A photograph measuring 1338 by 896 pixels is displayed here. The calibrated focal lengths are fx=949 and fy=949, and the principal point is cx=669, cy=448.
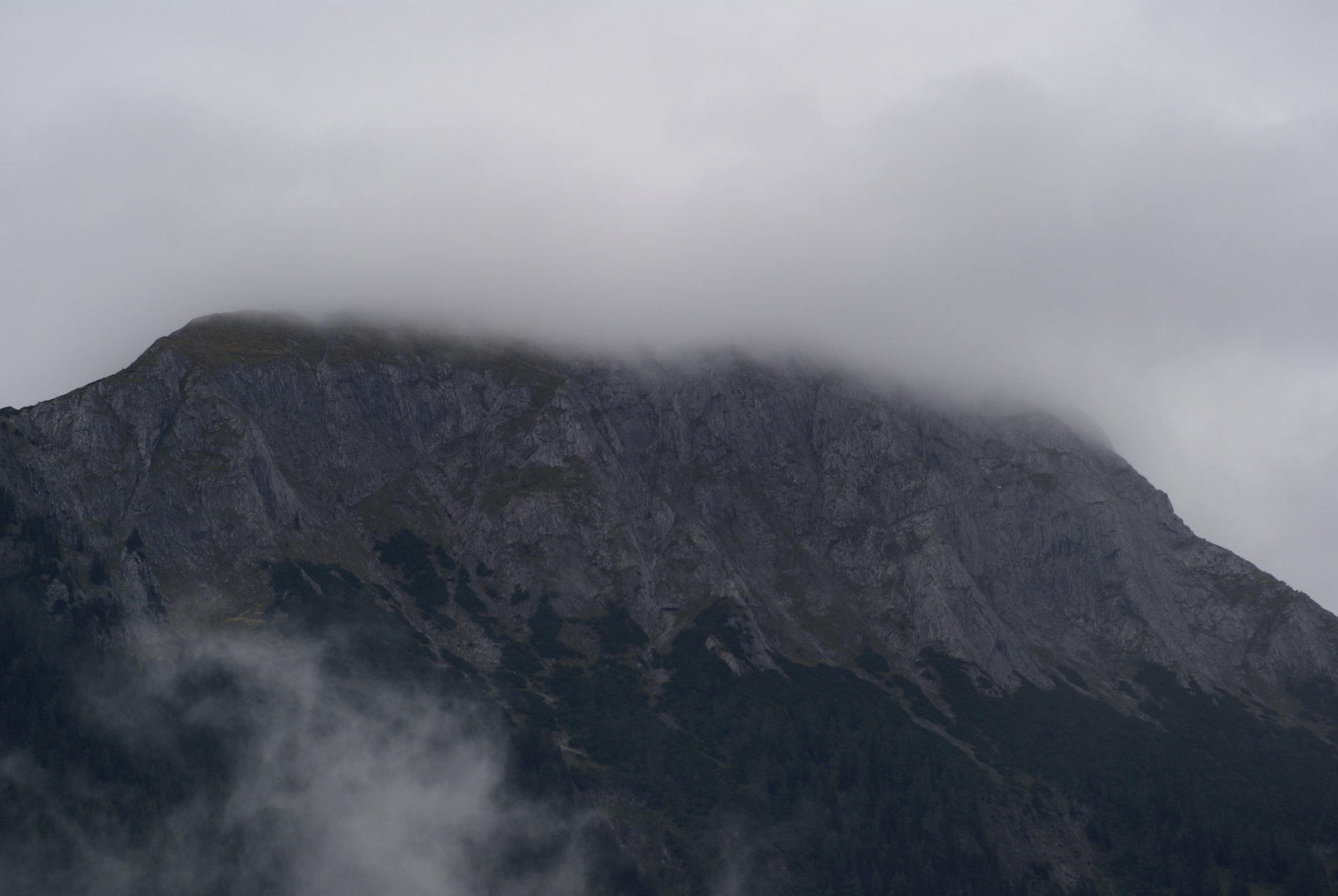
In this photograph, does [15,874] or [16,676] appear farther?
[16,676]

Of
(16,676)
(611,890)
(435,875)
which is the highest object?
(16,676)

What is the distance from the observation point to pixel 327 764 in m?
195

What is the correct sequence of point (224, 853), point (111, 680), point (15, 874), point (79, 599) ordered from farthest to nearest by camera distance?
point (79, 599)
point (111, 680)
point (224, 853)
point (15, 874)

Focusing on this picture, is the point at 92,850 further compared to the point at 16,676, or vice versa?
the point at 16,676

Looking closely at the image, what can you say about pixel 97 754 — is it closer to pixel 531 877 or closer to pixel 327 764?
pixel 327 764

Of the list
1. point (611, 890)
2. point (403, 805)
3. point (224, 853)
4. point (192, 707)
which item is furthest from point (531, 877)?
point (192, 707)

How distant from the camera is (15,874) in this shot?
151m

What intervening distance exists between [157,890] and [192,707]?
133 feet

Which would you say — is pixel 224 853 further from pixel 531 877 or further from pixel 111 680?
pixel 531 877

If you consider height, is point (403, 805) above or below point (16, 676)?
below

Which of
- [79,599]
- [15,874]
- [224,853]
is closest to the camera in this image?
[15,874]

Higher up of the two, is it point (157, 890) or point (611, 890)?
point (157, 890)

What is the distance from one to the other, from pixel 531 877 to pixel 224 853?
59794 millimetres

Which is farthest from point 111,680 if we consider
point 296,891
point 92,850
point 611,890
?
point 611,890
